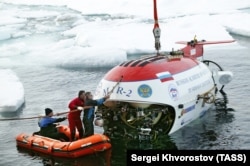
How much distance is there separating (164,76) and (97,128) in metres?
2.79

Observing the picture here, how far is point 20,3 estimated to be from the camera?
163 ft

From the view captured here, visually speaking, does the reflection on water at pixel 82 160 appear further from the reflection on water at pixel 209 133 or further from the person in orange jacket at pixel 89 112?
the reflection on water at pixel 209 133

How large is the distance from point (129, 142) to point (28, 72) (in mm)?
10723

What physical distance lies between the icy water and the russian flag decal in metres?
1.51

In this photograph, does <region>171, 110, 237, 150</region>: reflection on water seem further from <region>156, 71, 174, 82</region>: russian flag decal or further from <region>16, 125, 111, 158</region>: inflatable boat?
<region>16, 125, 111, 158</region>: inflatable boat

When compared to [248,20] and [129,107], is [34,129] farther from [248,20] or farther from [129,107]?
[248,20]

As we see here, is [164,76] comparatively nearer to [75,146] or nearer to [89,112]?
[89,112]

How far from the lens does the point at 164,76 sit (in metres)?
12.4

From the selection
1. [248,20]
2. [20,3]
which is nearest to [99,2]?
[20,3]

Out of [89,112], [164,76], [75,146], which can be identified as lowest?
[75,146]

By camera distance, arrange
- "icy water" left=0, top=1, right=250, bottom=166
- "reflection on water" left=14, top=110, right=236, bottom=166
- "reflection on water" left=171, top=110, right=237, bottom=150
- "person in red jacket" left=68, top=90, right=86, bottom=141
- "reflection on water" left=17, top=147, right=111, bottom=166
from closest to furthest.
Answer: "reflection on water" left=17, top=147, right=111, bottom=166
"reflection on water" left=14, top=110, right=236, bottom=166
"icy water" left=0, top=1, right=250, bottom=166
"reflection on water" left=171, top=110, right=237, bottom=150
"person in red jacket" left=68, top=90, right=86, bottom=141

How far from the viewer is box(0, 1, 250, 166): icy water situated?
11773 mm

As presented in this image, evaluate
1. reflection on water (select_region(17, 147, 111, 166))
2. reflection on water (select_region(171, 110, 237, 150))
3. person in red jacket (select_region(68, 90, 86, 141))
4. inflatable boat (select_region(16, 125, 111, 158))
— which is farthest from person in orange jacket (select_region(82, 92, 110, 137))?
reflection on water (select_region(171, 110, 237, 150))

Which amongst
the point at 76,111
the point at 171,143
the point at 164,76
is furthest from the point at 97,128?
the point at 164,76
